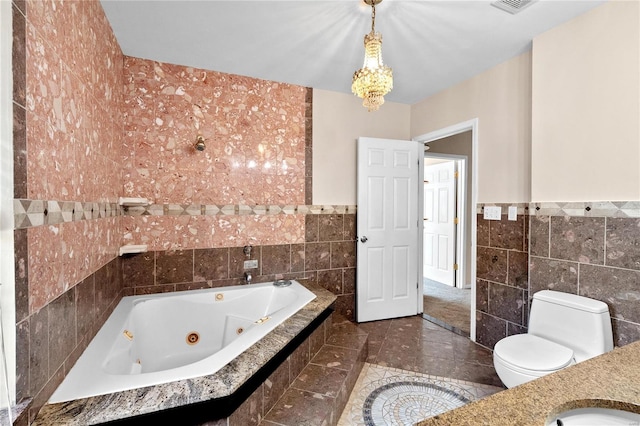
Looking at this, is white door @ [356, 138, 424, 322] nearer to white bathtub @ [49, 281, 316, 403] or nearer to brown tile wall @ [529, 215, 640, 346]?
white bathtub @ [49, 281, 316, 403]

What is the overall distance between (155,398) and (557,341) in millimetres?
2231

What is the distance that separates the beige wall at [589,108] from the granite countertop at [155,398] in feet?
7.09

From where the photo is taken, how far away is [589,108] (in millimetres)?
1823

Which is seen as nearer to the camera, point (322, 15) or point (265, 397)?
point (265, 397)

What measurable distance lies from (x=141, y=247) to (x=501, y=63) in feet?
11.0

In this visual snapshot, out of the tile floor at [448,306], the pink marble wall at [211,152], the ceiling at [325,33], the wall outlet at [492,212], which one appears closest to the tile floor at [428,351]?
the tile floor at [448,306]

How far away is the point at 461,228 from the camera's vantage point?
449 centimetres

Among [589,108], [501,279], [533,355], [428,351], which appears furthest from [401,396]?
[589,108]

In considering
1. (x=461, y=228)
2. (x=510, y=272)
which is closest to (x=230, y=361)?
(x=510, y=272)

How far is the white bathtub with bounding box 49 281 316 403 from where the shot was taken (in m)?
1.31

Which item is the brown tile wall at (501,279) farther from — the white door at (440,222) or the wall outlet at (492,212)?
the white door at (440,222)

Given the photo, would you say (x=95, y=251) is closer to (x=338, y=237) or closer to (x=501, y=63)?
(x=338, y=237)

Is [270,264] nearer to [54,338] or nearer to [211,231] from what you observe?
[211,231]

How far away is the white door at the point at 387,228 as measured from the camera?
3.17 meters
